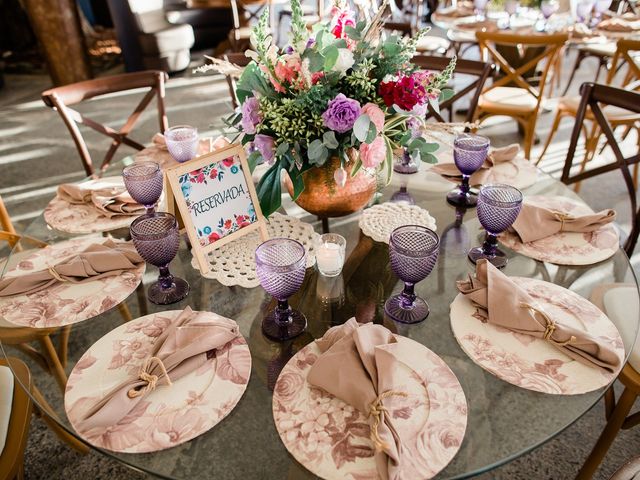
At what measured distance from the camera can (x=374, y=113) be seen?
0.98 meters

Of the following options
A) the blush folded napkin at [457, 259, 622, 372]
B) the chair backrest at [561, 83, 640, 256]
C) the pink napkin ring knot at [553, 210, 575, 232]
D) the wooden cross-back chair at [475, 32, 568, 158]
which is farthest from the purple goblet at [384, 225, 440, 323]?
the wooden cross-back chair at [475, 32, 568, 158]

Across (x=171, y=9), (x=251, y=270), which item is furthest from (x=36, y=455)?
(x=171, y=9)

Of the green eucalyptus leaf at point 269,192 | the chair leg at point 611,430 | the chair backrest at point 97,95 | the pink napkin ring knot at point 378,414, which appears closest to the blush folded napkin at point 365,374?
the pink napkin ring knot at point 378,414

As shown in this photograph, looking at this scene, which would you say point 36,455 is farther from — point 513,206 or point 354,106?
point 513,206

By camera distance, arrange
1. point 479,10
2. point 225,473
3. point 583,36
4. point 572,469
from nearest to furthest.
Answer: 1. point 225,473
2. point 572,469
3. point 583,36
4. point 479,10

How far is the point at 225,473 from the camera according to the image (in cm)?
71

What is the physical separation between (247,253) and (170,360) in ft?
1.30

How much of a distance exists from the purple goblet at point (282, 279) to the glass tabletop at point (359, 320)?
23mm

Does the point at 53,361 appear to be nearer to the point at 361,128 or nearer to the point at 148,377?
the point at 148,377

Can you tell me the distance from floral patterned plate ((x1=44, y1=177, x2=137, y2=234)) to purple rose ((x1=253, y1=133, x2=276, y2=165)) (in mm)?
446

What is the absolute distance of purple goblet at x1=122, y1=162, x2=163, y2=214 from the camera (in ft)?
3.97

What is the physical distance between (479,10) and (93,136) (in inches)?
129

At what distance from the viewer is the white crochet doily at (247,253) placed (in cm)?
109

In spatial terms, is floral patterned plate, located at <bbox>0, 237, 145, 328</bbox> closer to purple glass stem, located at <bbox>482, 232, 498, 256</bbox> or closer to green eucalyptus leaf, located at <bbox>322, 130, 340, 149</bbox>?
green eucalyptus leaf, located at <bbox>322, 130, 340, 149</bbox>
